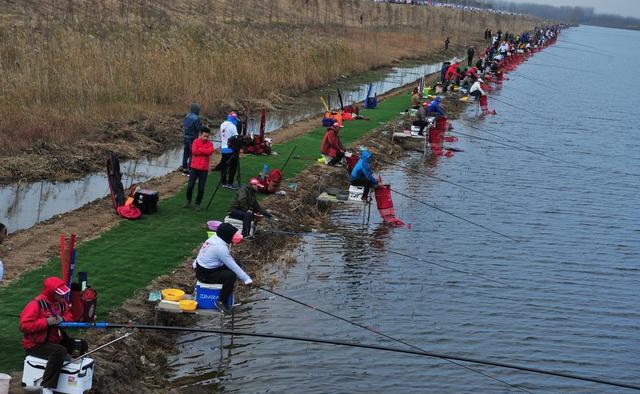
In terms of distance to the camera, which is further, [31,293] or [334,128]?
[334,128]

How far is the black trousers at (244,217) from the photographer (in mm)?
15930

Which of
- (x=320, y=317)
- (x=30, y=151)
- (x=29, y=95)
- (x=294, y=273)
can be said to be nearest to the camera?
(x=320, y=317)

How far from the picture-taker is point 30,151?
70.5ft

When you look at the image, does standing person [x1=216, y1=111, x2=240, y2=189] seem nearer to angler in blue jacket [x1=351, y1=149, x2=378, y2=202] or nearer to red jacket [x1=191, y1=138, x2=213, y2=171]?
red jacket [x1=191, y1=138, x2=213, y2=171]

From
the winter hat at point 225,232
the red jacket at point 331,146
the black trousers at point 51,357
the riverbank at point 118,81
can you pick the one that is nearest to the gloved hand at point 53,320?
the black trousers at point 51,357

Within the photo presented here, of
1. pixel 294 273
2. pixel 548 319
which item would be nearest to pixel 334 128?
pixel 294 273

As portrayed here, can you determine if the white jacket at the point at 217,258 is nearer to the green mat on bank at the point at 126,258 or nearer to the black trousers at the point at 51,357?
the green mat on bank at the point at 126,258

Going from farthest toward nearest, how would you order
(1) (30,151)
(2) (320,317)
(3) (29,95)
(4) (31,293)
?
(3) (29,95) < (1) (30,151) < (2) (320,317) < (4) (31,293)

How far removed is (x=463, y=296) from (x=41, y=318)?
874 cm

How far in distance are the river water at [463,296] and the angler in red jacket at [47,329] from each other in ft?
7.41

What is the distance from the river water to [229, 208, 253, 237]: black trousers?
3.77 ft

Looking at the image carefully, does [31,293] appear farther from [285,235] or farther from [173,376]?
[285,235]

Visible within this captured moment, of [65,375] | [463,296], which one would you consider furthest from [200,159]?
[65,375]

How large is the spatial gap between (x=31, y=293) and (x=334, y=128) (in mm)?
11963
